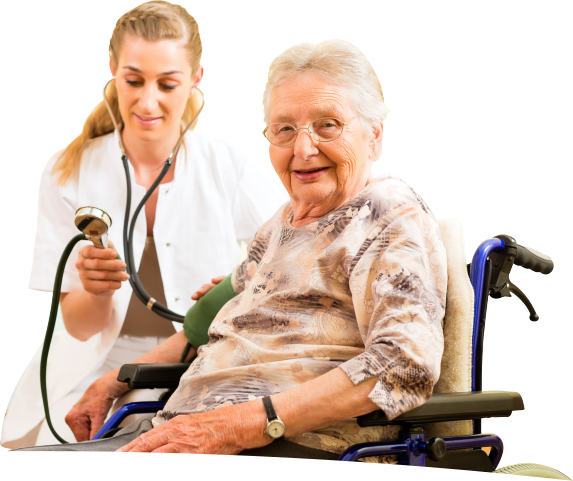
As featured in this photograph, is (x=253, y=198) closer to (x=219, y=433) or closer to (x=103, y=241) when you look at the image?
(x=103, y=241)

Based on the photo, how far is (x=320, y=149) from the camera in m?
1.62

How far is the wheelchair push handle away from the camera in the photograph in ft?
5.48

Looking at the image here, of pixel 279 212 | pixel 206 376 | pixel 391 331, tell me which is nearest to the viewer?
pixel 391 331

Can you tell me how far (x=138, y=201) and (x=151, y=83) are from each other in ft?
1.37

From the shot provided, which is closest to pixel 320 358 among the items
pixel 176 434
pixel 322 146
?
pixel 176 434

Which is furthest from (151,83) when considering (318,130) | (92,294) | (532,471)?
(532,471)

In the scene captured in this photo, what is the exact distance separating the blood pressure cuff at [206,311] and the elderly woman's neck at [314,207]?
32cm

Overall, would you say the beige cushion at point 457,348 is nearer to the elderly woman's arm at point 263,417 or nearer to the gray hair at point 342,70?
the elderly woman's arm at point 263,417

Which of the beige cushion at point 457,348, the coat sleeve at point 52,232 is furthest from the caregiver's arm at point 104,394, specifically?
the beige cushion at point 457,348

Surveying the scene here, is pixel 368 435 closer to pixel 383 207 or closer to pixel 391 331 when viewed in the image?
pixel 391 331

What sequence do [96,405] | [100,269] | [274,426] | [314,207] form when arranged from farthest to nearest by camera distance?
[100,269] → [96,405] → [314,207] → [274,426]

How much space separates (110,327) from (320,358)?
119cm

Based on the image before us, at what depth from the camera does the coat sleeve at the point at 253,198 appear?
2.54m

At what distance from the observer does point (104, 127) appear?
2.60 metres
